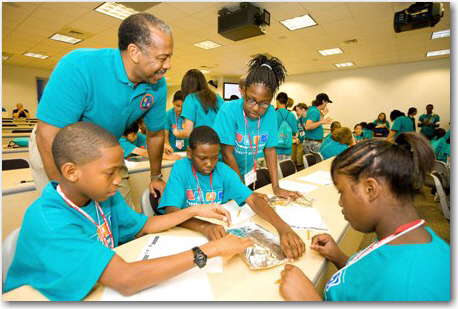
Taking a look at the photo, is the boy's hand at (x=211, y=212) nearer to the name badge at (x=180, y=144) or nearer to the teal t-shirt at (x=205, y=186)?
the teal t-shirt at (x=205, y=186)

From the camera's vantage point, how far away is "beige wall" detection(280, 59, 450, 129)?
8219 millimetres

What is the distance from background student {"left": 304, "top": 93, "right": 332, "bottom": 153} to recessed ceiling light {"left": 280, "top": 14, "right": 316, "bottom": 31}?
149 cm

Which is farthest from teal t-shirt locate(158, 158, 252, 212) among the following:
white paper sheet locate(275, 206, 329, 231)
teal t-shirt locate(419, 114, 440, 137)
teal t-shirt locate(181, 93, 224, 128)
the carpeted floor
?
teal t-shirt locate(419, 114, 440, 137)

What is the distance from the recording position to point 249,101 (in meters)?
1.71

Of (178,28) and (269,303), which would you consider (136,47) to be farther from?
(178,28)

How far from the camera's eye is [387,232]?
752 millimetres

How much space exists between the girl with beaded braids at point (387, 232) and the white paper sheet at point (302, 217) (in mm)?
394

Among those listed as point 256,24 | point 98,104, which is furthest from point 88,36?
point 98,104

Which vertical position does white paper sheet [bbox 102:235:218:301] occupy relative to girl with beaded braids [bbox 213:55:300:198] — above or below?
below

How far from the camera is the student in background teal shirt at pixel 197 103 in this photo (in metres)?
2.45

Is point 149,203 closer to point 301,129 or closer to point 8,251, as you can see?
point 8,251

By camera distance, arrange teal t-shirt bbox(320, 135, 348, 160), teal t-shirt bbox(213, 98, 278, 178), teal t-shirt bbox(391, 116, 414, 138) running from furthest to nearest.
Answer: teal t-shirt bbox(391, 116, 414, 138) < teal t-shirt bbox(320, 135, 348, 160) < teal t-shirt bbox(213, 98, 278, 178)

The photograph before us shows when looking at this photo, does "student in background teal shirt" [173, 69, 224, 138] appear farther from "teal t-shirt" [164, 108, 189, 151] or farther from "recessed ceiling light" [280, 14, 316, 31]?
"recessed ceiling light" [280, 14, 316, 31]

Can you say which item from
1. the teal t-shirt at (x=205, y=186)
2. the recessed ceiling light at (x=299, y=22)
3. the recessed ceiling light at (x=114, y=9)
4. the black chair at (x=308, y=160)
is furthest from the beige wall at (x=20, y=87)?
the teal t-shirt at (x=205, y=186)
